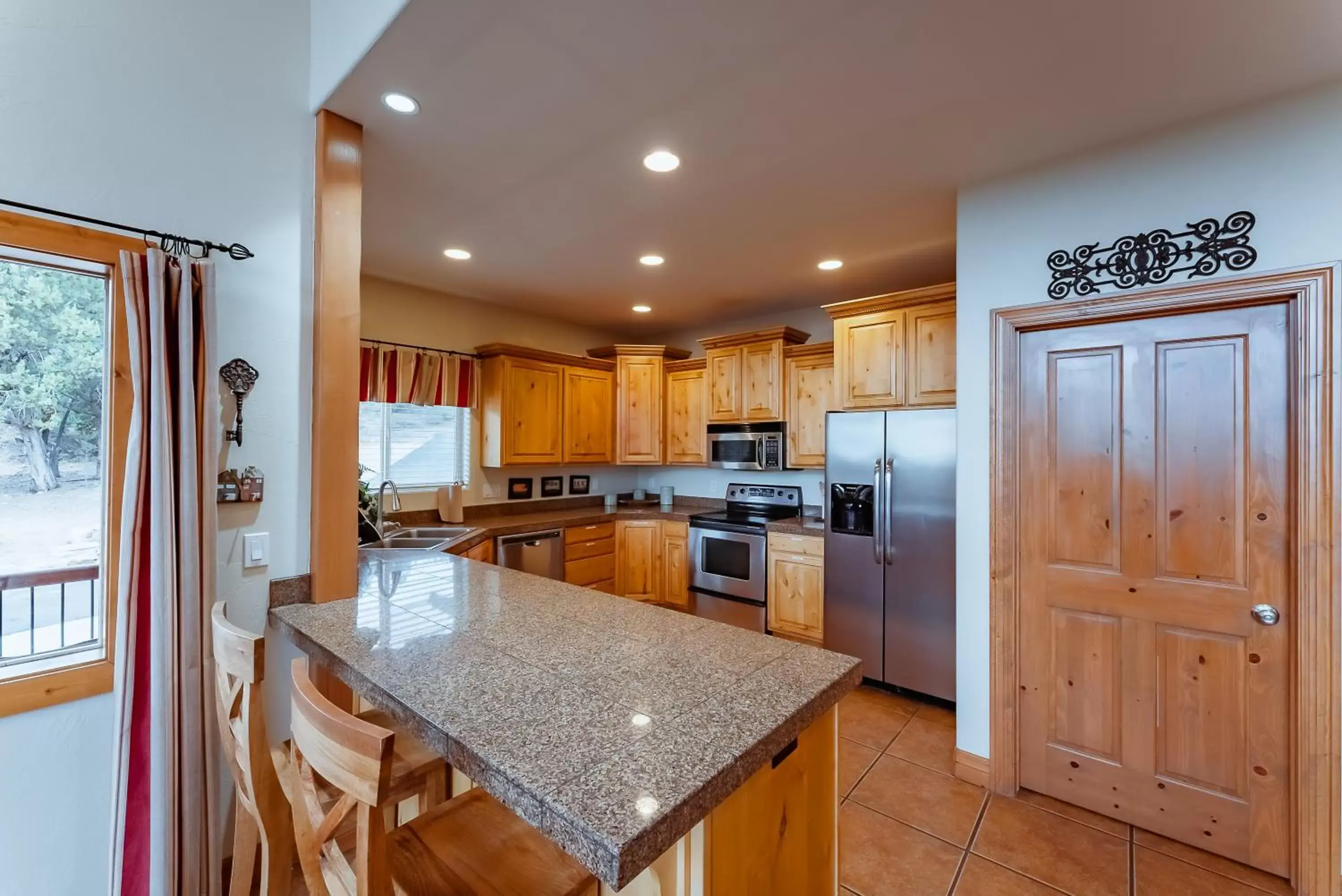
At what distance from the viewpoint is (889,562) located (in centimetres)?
320

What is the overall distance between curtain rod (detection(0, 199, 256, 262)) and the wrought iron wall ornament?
285 cm

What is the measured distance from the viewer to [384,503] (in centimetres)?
378

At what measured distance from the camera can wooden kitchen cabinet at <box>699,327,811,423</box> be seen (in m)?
4.29

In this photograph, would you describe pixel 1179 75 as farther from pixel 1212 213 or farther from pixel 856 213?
pixel 856 213

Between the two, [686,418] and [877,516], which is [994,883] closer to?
[877,516]

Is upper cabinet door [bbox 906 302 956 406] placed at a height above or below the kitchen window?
above

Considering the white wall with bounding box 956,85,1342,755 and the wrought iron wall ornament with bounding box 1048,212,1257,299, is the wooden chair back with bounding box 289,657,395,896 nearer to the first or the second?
the white wall with bounding box 956,85,1342,755

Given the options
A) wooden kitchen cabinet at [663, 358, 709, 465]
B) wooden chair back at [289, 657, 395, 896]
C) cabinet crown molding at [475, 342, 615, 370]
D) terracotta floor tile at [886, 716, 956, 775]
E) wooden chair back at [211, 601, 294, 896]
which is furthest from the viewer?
wooden kitchen cabinet at [663, 358, 709, 465]

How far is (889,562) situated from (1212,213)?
6.73 ft

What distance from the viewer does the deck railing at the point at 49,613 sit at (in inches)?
55.1

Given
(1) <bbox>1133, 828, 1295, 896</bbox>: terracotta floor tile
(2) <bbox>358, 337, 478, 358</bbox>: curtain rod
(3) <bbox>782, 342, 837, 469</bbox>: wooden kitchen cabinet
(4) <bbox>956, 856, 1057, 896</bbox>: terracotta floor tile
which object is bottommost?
→ (4) <bbox>956, 856, 1057, 896</bbox>: terracotta floor tile

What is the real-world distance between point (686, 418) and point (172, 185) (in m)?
3.74

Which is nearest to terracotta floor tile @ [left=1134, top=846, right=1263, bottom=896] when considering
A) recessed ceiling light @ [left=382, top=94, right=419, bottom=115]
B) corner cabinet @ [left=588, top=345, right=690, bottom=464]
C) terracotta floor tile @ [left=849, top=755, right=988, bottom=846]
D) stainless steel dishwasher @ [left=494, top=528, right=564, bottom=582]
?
terracotta floor tile @ [left=849, top=755, right=988, bottom=846]

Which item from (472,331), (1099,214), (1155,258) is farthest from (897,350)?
(472,331)
